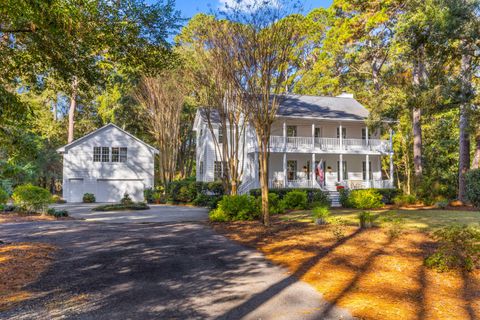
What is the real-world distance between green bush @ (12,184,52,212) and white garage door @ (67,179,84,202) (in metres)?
12.1

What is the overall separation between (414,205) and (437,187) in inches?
97.0

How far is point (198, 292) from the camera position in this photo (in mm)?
4977

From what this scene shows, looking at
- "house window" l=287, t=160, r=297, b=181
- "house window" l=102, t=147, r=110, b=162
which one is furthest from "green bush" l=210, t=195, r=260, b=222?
"house window" l=102, t=147, r=110, b=162

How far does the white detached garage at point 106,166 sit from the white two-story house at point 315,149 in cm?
568

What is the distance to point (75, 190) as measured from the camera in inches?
1126

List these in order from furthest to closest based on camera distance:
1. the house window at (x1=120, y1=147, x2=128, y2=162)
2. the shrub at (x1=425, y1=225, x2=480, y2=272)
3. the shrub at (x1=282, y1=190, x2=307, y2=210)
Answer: the house window at (x1=120, y1=147, x2=128, y2=162) < the shrub at (x1=282, y1=190, x2=307, y2=210) < the shrub at (x1=425, y1=225, x2=480, y2=272)

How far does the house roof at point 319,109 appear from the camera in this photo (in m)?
24.5

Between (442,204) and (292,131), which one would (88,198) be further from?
(442,204)

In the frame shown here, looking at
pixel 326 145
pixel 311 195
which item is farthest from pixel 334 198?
pixel 326 145

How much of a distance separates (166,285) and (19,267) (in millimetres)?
3194

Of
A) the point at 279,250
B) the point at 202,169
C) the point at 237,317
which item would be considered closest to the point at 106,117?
the point at 202,169

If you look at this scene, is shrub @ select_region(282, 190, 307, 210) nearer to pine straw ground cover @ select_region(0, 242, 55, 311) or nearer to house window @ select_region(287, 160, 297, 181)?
house window @ select_region(287, 160, 297, 181)

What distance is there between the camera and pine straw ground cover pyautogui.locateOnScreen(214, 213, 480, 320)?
171 inches

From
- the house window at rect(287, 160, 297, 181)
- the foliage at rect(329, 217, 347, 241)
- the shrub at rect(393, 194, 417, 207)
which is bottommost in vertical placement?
the foliage at rect(329, 217, 347, 241)
